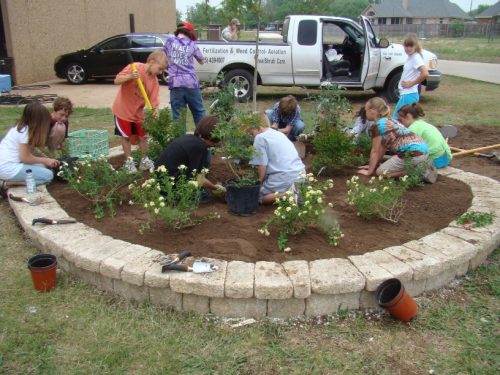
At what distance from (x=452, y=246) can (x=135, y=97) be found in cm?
356

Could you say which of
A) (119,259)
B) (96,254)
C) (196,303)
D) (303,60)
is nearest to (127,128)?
(96,254)

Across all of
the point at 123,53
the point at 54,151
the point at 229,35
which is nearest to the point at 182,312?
the point at 54,151

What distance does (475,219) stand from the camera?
3.80 m

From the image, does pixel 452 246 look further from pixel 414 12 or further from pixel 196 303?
pixel 414 12

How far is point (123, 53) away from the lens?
1400 cm

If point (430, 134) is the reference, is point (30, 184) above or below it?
below

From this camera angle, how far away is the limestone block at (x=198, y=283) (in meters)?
2.87

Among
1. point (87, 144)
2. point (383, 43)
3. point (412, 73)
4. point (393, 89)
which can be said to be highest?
point (383, 43)

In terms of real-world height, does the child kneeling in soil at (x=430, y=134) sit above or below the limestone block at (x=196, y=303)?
above

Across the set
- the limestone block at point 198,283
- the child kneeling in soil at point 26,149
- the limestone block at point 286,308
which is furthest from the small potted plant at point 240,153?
the child kneeling in soil at point 26,149

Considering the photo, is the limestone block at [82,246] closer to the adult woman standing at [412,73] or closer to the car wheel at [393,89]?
the adult woman standing at [412,73]

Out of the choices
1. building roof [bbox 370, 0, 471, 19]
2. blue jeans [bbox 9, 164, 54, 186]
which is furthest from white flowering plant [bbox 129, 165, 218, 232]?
building roof [bbox 370, 0, 471, 19]

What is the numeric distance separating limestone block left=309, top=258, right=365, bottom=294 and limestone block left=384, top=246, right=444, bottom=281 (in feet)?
1.28

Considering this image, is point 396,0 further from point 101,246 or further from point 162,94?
point 101,246
